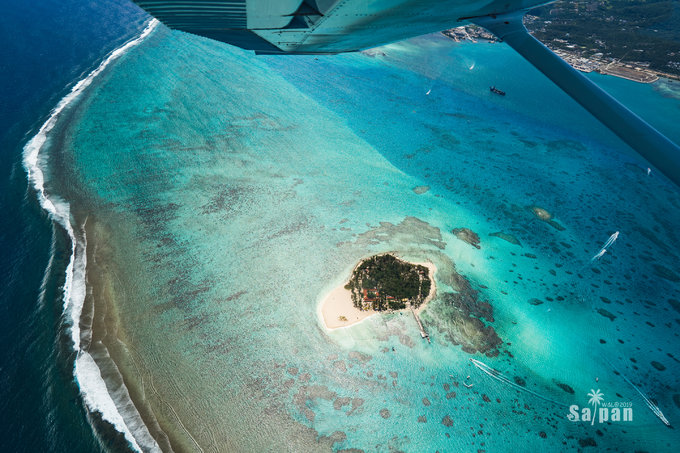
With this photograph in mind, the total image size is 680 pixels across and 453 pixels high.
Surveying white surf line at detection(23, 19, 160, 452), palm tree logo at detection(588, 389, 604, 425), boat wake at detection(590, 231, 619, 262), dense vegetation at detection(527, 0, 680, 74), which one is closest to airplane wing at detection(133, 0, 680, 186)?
palm tree logo at detection(588, 389, 604, 425)

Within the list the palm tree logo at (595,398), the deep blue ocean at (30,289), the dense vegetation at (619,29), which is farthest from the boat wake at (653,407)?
the dense vegetation at (619,29)

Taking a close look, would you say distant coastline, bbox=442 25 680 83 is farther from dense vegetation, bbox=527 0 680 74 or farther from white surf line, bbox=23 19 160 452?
white surf line, bbox=23 19 160 452

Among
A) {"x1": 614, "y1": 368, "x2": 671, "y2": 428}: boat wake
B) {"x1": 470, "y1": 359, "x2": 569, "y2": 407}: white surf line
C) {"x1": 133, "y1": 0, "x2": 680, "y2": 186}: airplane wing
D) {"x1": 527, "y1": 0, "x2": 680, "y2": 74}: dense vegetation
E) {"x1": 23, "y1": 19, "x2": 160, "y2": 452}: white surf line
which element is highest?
{"x1": 133, "y1": 0, "x2": 680, "y2": 186}: airplane wing

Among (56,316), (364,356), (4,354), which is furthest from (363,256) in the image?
(4,354)

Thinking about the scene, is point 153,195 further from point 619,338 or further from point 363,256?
point 619,338

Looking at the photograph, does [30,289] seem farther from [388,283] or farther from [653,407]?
[653,407]

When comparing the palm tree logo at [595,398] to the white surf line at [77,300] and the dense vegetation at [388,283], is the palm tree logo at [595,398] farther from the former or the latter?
the white surf line at [77,300]
